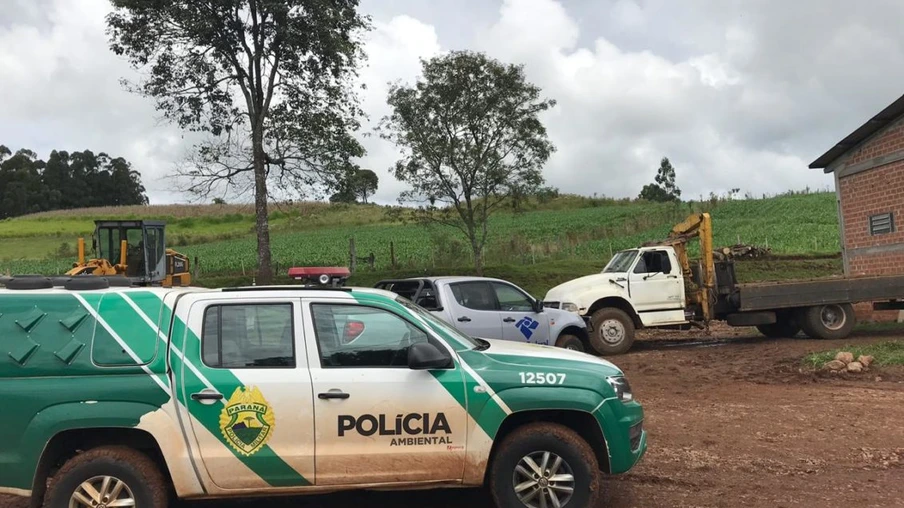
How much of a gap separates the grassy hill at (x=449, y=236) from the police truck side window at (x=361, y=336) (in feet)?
52.0

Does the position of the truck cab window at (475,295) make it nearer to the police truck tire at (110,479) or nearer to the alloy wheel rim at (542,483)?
the alloy wheel rim at (542,483)

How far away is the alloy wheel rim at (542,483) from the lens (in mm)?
4707

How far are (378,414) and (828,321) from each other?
43.5 feet

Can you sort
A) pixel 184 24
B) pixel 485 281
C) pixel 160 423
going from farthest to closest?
pixel 184 24, pixel 485 281, pixel 160 423

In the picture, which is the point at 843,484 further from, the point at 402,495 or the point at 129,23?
the point at 129,23

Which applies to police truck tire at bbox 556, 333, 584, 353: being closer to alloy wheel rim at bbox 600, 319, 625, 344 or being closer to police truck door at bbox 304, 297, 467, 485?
alloy wheel rim at bbox 600, 319, 625, 344

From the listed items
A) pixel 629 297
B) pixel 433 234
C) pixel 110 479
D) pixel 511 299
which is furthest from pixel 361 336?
pixel 433 234

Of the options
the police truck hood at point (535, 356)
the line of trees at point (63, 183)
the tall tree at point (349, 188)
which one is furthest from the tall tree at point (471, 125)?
the line of trees at point (63, 183)

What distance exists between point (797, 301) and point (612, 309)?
13.2ft

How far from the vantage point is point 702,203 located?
50156 mm

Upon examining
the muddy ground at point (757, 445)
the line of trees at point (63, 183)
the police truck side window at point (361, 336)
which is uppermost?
the line of trees at point (63, 183)

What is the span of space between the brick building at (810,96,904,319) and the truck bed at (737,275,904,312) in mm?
2357

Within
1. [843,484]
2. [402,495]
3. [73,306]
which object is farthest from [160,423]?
[843,484]

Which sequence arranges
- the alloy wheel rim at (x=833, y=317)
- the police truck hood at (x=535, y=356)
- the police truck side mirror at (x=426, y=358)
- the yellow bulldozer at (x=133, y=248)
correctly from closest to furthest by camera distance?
1. the police truck side mirror at (x=426, y=358)
2. the police truck hood at (x=535, y=356)
3. the alloy wheel rim at (x=833, y=317)
4. the yellow bulldozer at (x=133, y=248)
